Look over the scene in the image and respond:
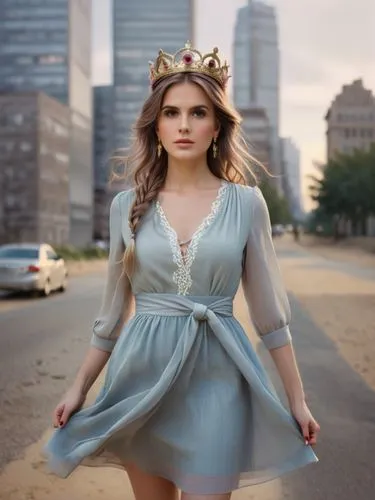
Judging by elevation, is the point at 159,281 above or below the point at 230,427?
above

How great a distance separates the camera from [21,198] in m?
98.9

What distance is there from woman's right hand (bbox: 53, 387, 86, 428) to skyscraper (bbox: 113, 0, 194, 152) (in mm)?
171270

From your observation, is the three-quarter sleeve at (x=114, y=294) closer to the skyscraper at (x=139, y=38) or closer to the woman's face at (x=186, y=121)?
the woman's face at (x=186, y=121)

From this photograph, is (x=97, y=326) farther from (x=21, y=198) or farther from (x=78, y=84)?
(x=78, y=84)

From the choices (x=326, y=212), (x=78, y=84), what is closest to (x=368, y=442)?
(x=326, y=212)

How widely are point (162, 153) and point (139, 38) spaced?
183155mm

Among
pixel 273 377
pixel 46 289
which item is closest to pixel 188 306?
pixel 273 377

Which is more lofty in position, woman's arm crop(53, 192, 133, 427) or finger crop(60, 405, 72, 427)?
woman's arm crop(53, 192, 133, 427)

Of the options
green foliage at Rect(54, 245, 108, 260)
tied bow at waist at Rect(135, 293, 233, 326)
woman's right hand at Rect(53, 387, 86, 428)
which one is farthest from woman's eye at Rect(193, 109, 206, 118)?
green foliage at Rect(54, 245, 108, 260)

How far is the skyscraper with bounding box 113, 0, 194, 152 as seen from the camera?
174 meters

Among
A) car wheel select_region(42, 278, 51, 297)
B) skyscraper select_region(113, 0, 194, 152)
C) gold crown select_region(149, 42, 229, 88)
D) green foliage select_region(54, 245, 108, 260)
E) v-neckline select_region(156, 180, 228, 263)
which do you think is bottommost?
green foliage select_region(54, 245, 108, 260)

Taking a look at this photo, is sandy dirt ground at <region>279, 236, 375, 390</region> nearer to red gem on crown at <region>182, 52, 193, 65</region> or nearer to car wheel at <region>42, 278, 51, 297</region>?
red gem on crown at <region>182, 52, 193, 65</region>

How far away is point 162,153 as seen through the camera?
2.67 metres

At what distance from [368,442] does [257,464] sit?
118 inches
